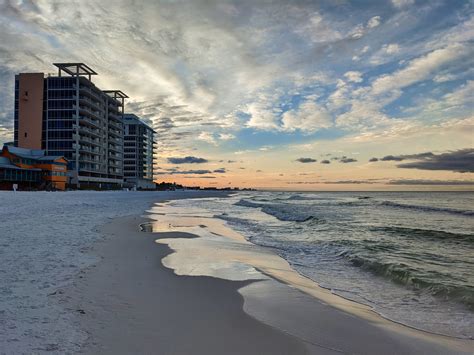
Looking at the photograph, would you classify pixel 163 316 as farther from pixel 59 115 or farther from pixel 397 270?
pixel 59 115

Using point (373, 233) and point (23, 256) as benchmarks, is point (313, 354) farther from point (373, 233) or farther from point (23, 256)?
point (373, 233)

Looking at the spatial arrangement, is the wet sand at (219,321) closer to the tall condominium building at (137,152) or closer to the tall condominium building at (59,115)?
the tall condominium building at (59,115)

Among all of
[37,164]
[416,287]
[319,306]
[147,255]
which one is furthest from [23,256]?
[37,164]

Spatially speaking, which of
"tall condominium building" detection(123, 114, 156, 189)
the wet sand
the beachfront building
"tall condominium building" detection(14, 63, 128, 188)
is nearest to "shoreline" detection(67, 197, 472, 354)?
the wet sand

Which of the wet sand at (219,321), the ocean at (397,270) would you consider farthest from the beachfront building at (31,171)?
the wet sand at (219,321)

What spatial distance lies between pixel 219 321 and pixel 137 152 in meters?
134

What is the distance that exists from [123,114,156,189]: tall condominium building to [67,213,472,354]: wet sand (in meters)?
126

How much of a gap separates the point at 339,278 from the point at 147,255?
5.33m

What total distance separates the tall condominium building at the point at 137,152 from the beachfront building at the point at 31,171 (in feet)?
227

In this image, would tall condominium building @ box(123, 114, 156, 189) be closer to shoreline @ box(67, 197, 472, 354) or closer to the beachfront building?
the beachfront building

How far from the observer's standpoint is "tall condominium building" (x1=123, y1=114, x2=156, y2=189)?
131 m

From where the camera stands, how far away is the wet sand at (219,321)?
3.80m

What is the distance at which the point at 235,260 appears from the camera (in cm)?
937

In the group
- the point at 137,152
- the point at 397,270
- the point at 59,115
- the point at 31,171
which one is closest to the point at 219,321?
the point at 397,270
